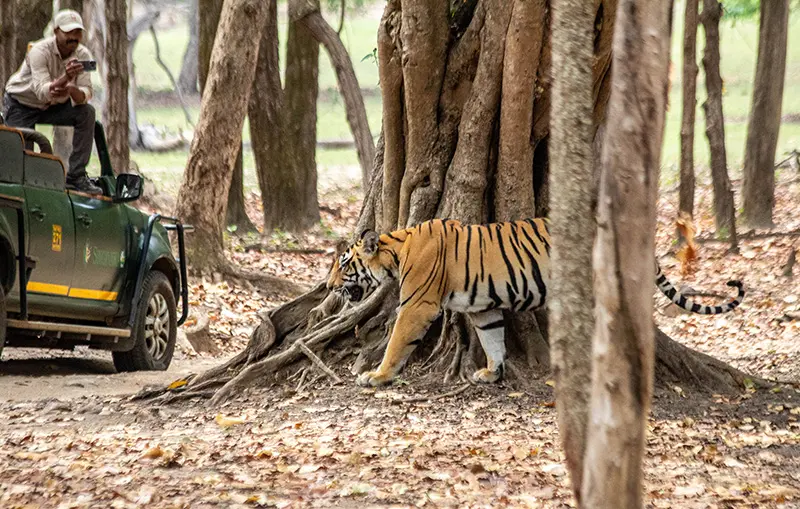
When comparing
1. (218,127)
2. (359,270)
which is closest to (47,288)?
(359,270)

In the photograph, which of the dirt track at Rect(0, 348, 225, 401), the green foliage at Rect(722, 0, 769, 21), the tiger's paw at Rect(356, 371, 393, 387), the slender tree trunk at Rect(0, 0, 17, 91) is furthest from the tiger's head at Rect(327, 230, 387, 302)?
the green foliage at Rect(722, 0, 769, 21)

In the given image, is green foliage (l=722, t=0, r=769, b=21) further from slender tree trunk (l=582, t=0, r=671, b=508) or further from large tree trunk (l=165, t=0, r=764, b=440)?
slender tree trunk (l=582, t=0, r=671, b=508)

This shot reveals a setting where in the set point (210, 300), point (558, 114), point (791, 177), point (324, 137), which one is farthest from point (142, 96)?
point (558, 114)

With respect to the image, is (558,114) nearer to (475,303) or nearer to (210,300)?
(475,303)

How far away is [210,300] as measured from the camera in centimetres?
1448

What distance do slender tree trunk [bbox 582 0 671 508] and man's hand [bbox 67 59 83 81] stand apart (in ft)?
23.0

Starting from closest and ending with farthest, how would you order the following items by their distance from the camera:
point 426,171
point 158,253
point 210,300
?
point 426,171
point 158,253
point 210,300

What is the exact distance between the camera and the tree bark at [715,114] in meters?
17.4

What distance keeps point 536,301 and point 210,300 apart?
273 inches

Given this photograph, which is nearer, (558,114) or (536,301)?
(558,114)

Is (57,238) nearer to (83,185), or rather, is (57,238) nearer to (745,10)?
(83,185)

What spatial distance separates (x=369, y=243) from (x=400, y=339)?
2.39 feet

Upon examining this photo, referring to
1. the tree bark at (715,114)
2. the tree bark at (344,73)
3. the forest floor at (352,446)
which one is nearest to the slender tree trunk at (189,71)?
the tree bark at (344,73)

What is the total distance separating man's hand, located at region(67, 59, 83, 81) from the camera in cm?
993
